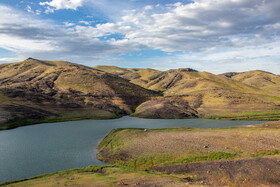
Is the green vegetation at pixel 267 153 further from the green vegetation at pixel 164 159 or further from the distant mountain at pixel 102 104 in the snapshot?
the distant mountain at pixel 102 104

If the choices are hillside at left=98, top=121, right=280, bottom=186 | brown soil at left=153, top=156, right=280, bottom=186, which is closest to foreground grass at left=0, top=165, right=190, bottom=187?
hillside at left=98, top=121, right=280, bottom=186

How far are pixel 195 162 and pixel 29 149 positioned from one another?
45.1 m

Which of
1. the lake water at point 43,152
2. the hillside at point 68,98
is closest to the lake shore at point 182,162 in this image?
the lake water at point 43,152

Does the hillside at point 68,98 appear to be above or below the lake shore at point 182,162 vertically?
above

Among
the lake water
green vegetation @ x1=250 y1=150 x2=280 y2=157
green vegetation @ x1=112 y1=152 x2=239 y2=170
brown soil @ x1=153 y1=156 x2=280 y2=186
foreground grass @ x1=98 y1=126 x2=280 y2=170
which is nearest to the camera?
brown soil @ x1=153 y1=156 x2=280 y2=186

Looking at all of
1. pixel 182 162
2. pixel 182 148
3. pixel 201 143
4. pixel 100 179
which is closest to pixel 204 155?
pixel 182 162

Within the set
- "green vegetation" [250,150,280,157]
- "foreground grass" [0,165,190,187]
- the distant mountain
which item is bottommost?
"foreground grass" [0,165,190,187]

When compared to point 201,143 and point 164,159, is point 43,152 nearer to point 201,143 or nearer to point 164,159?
point 164,159

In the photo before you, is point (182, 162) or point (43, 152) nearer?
point (182, 162)

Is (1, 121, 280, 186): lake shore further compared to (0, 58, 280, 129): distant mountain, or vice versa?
(0, 58, 280, 129): distant mountain

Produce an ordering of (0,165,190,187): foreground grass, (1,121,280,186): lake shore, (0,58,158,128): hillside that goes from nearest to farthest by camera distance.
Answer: (0,165,190,187): foreground grass < (1,121,280,186): lake shore < (0,58,158,128): hillside

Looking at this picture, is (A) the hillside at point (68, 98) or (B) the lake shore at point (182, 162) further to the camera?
(A) the hillside at point (68, 98)

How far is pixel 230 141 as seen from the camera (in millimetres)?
52000

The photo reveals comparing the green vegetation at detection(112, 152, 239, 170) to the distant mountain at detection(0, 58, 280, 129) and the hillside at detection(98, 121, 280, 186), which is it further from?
the distant mountain at detection(0, 58, 280, 129)
